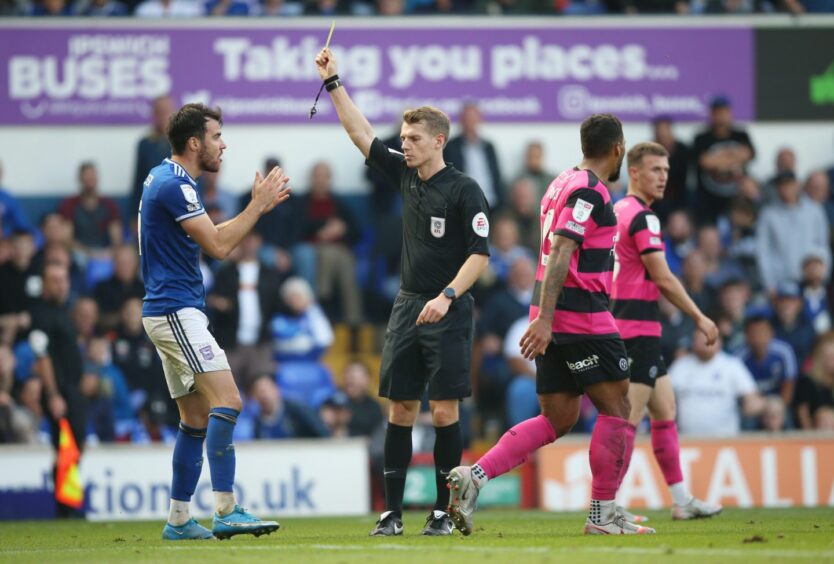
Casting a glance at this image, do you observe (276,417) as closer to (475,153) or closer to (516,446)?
(475,153)

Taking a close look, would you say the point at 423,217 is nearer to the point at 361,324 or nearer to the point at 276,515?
the point at 276,515

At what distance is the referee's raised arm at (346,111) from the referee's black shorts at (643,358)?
2520mm

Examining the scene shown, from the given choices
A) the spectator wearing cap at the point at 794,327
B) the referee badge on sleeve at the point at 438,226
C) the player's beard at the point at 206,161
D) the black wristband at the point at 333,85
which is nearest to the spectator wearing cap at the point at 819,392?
the spectator wearing cap at the point at 794,327

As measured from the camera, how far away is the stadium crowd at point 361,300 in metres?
15.1

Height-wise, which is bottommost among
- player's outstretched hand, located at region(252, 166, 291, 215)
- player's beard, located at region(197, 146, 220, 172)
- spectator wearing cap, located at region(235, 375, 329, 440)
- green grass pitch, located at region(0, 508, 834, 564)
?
green grass pitch, located at region(0, 508, 834, 564)

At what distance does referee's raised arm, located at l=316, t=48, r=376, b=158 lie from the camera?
9398 millimetres

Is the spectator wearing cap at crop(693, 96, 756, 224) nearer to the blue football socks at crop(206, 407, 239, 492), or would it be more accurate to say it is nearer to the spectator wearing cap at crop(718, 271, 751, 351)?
the spectator wearing cap at crop(718, 271, 751, 351)

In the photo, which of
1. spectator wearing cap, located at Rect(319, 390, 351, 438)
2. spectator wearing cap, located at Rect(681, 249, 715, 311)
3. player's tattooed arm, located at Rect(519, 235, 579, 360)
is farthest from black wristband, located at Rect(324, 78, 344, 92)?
spectator wearing cap, located at Rect(681, 249, 715, 311)

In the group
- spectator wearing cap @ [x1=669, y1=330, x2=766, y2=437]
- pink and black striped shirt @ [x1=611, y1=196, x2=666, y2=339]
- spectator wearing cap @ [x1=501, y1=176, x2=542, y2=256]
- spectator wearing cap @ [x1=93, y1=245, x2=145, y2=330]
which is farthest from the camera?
spectator wearing cap @ [x1=501, y1=176, x2=542, y2=256]

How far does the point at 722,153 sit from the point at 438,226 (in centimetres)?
999

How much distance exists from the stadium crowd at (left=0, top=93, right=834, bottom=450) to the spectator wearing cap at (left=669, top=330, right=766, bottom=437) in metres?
0.02

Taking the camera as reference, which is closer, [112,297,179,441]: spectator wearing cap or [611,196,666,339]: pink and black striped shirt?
[611,196,666,339]: pink and black striped shirt

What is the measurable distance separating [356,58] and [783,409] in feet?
22.3

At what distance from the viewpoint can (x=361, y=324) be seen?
17703mm
